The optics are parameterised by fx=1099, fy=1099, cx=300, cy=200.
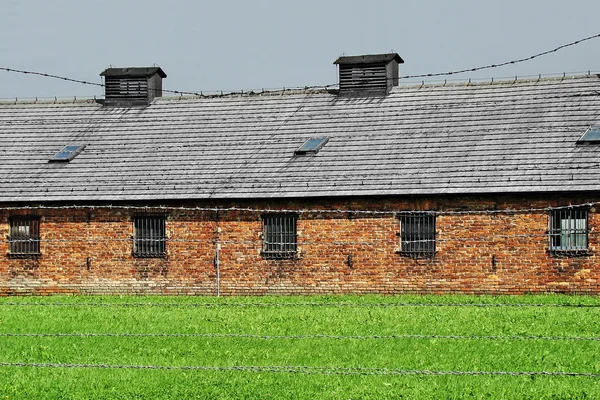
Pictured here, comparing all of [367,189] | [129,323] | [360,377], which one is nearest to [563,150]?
[367,189]

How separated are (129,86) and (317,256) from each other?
37.5 ft

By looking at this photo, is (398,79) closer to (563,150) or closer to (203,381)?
(563,150)

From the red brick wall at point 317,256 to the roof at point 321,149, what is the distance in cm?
51

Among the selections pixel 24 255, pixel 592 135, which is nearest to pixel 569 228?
pixel 592 135

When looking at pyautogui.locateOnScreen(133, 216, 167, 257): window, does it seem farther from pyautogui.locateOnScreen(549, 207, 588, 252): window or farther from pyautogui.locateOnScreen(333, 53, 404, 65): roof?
pyautogui.locateOnScreen(549, 207, 588, 252): window

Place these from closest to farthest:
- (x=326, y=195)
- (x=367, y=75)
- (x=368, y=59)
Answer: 1. (x=326, y=195)
2. (x=367, y=75)
3. (x=368, y=59)

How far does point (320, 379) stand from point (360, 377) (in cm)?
53

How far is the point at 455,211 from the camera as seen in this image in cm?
2739

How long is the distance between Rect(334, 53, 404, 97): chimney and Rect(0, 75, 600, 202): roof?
1.79 ft

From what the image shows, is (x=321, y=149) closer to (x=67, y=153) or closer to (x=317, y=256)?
(x=317, y=256)

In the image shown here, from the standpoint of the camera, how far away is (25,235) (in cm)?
3061

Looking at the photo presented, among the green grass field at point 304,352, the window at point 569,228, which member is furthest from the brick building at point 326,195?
the green grass field at point 304,352

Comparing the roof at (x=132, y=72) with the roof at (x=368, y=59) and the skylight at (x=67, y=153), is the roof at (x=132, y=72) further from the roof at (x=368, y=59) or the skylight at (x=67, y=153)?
the roof at (x=368, y=59)

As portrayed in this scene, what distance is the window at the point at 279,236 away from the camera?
94.8ft
